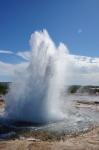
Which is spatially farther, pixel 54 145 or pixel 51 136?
pixel 51 136

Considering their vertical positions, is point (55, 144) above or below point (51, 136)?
below

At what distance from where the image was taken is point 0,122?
27.1 metres

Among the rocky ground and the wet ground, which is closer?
the rocky ground

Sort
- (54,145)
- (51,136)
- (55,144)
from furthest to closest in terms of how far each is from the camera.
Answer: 1. (51,136)
2. (55,144)
3. (54,145)

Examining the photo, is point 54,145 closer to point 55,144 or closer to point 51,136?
point 55,144

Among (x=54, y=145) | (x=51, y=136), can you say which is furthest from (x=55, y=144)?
(x=51, y=136)

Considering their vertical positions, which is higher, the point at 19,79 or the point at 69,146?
the point at 19,79

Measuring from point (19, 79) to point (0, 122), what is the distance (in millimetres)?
7277

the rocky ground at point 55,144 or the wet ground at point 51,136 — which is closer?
the rocky ground at point 55,144

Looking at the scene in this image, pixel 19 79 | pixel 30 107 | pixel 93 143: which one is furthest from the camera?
pixel 19 79

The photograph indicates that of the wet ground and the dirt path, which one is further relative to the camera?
the wet ground

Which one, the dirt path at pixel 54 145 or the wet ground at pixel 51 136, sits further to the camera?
the wet ground at pixel 51 136

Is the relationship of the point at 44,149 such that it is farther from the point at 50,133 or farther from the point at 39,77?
the point at 39,77

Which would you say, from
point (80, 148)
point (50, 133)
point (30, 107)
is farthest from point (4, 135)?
point (30, 107)
